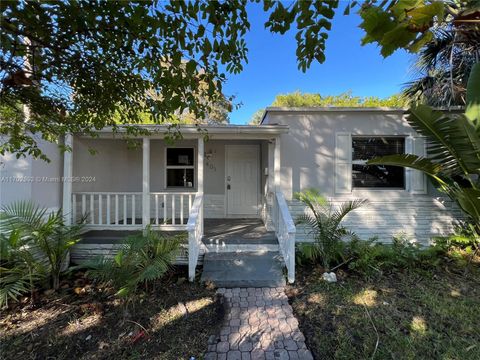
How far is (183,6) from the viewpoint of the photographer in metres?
1.58

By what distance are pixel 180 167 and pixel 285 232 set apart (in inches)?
159

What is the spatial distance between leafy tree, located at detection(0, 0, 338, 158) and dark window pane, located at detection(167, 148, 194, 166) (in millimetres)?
4689

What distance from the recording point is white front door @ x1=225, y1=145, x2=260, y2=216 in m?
7.72

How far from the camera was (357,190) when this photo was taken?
6.30 meters

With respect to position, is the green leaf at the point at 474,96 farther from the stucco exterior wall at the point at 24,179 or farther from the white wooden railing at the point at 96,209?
the stucco exterior wall at the point at 24,179

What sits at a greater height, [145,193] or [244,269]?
[145,193]

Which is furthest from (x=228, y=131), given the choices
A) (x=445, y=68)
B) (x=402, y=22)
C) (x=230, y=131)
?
(x=445, y=68)

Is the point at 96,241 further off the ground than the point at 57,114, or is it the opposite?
the point at 57,114

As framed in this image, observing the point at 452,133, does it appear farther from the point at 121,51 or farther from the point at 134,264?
the point at 134,264

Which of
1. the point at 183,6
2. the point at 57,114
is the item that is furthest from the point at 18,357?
the point at 183,6

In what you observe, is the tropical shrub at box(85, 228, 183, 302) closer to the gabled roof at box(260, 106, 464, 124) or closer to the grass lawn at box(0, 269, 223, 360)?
the grass lawn at box(0, 269, 223, 360)

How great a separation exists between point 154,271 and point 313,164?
4269 millimetres

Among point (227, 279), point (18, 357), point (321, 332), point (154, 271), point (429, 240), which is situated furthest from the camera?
point (429, 240)

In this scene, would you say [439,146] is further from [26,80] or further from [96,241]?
[96,241]
